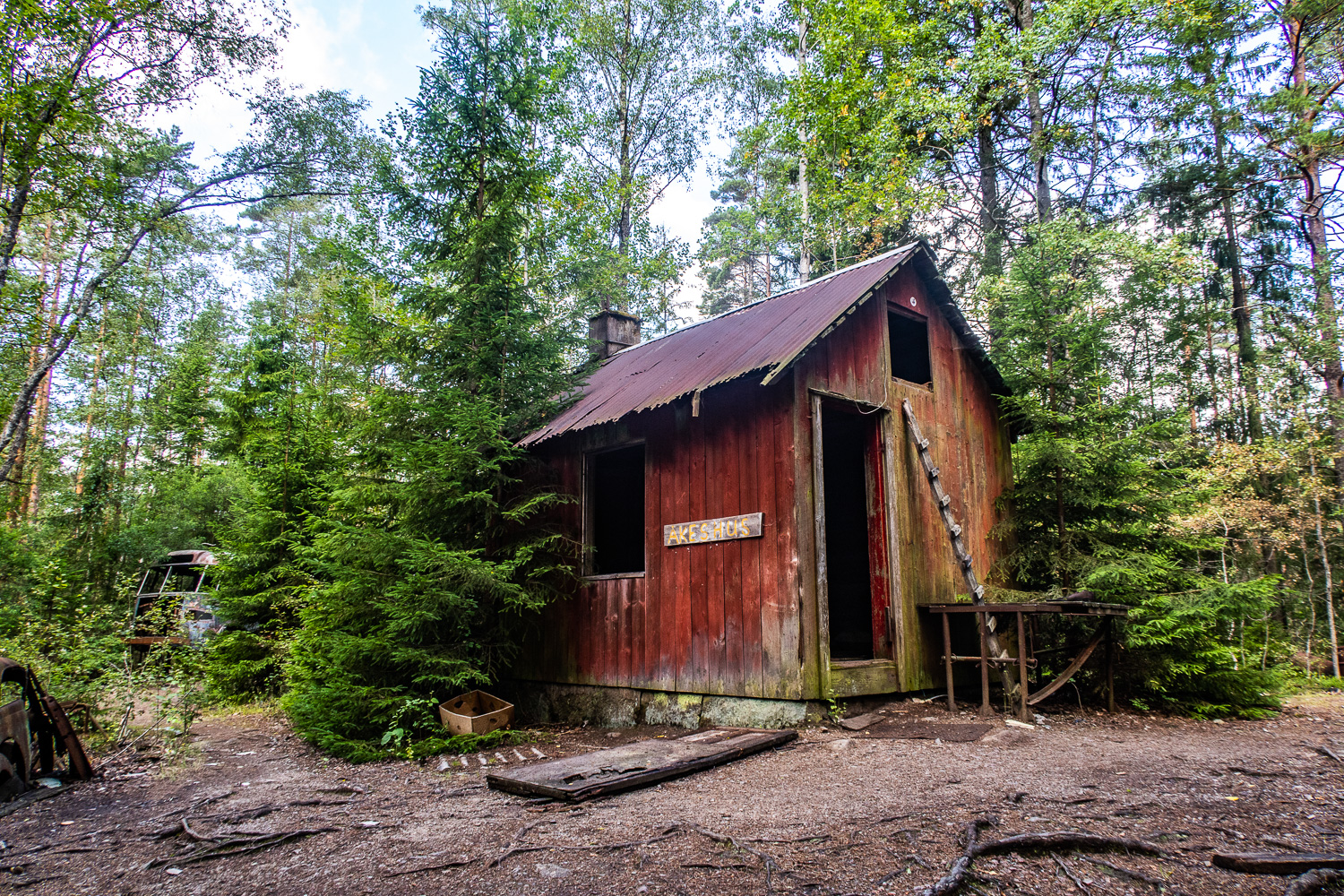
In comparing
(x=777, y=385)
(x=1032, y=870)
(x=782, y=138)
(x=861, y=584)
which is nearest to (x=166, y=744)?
(x=777, y=385)

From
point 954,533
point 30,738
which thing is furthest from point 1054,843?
point 30,738

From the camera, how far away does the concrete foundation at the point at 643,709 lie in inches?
241

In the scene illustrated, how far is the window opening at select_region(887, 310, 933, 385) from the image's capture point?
805 cm

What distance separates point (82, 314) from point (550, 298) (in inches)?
267

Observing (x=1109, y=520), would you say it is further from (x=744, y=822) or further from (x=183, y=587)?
(x=183, y=587)

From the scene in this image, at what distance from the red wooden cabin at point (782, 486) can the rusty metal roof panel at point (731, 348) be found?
0.12 feet

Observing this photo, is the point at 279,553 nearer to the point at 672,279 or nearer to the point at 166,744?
the point at 166,744

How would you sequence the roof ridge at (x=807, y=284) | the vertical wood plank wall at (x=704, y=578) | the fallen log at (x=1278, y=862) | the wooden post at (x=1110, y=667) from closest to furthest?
the fallen log at (x=1278, y=862)
the vertical wood plank wall at (x=704, y=578)
the wooden post at (x=1110, y=667)
the roof ridge at (x=807, y=284)

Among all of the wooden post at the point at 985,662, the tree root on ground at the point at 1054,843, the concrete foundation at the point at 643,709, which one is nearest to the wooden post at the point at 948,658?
the wooden post at the point at 985,662

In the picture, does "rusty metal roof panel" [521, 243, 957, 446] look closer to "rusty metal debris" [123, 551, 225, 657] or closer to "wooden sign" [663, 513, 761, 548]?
"wooden sign" [663, 513, 761, 548]

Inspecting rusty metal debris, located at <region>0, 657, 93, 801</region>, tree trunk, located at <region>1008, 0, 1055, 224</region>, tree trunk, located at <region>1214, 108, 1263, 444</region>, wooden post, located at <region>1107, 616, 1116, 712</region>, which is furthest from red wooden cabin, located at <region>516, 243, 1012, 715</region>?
tree trunk, located at <region>1214, 108, 1263, 444</region>

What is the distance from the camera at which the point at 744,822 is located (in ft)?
12.2

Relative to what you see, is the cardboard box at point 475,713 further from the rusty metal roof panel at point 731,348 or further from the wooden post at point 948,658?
the wooden post at point 948,658

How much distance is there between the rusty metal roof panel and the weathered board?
2.89 metres
